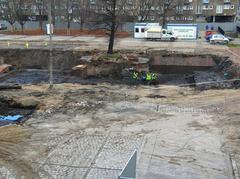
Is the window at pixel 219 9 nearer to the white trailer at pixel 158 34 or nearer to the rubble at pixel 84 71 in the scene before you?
the white trailer at pixel 158 34

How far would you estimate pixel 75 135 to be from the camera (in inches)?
736

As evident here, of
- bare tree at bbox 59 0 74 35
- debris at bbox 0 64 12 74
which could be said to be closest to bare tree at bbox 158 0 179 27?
bare tree at bbox 59 0 74 35

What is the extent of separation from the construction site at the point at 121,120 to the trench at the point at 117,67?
103 millimetres

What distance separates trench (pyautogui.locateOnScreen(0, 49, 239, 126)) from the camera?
3462 centimetres

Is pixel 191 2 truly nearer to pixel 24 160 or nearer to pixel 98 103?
pixel 98 103

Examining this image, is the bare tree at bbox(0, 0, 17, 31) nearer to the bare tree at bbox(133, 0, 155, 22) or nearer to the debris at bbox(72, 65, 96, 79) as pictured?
the bare tree at bbox(133, 0, 155, 22)

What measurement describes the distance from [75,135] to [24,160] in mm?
3501

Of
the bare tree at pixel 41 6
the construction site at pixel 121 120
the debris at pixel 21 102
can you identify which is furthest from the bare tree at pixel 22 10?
the debris at pixel 21 102

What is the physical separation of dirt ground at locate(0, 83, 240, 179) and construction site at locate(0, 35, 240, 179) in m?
0.04

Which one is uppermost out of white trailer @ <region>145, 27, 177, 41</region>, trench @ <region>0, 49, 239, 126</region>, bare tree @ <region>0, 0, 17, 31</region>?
bare tree @ <region>0, 0, 17, 31</region>

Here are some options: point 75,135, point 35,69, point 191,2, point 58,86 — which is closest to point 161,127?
point 75,135

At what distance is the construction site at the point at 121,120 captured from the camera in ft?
50.0

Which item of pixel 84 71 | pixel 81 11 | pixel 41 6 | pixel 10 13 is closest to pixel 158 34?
pixel 81 11

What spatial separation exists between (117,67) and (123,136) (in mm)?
20580
